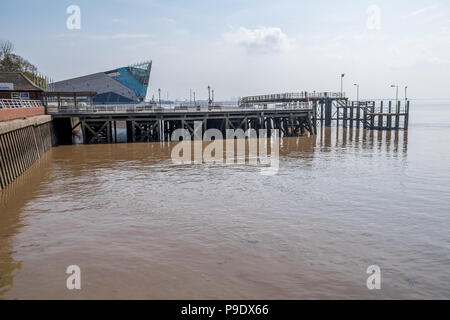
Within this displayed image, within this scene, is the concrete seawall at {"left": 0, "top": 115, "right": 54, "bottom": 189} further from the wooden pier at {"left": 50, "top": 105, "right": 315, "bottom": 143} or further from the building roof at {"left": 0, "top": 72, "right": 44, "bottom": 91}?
the building roof at {"left": 0, "top": 72, "right": 44, "bottom": 91}

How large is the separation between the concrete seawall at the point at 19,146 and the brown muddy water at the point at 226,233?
2.37 ft

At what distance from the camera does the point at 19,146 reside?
21.8 m

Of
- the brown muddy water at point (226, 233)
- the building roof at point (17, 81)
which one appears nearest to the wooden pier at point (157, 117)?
the building roof at point (17, 81)

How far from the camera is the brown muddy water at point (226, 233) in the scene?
28.4ft

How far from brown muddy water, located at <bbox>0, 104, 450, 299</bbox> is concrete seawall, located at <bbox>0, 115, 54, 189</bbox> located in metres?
0.72

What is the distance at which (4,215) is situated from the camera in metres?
14.0

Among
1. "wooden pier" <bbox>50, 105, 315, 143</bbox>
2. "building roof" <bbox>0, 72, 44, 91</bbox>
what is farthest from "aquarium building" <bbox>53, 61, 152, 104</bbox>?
"building roof" <bbox>0, 72, 44, 91</bbox>

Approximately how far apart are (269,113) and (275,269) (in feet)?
123

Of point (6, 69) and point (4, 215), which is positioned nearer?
point (4, 215)

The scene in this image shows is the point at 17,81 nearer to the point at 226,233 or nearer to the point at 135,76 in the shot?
the point at 226,233

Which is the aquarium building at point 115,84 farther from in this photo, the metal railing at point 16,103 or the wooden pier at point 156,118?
the metal railing at point 16,103
